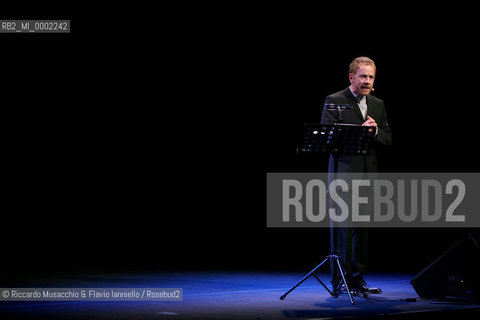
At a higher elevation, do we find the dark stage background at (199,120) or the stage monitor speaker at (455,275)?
the dark stage background at (199,120)

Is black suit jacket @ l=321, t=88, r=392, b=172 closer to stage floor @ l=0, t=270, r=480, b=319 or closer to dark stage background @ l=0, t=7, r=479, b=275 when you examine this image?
stage floor @ l=0, t=270, r=480, b=319

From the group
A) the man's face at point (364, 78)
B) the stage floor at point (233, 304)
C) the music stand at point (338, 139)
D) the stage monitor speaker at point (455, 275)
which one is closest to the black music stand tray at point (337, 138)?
the music stand at point (338, 139)

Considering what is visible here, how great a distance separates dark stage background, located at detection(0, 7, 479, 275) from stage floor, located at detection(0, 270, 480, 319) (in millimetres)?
1774

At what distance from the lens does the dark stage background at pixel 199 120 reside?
804 cm

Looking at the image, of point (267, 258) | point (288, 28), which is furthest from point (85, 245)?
point (288, 28)

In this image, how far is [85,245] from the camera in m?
8.70

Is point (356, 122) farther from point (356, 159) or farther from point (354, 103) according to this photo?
point (356, 159)

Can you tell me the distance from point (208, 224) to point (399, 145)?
8.10 feet

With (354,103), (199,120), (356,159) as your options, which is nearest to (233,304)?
(356,159)

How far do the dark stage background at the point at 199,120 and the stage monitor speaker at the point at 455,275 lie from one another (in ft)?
9.25

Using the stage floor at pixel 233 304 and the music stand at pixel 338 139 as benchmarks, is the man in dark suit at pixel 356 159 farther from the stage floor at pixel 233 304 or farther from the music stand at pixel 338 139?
the music stand at pixel 338 139

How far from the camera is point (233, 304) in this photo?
4633 millimetres

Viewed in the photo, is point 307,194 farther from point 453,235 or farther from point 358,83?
point 358,83

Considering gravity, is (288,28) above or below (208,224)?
above
